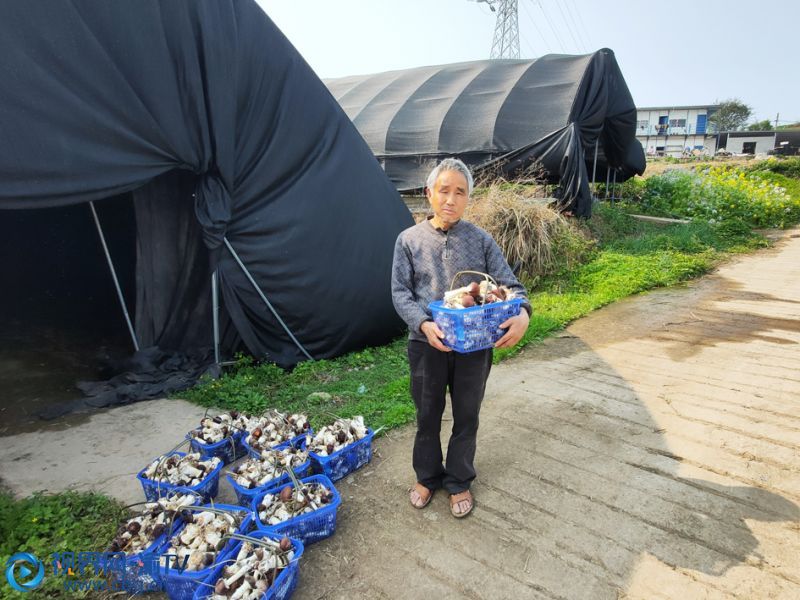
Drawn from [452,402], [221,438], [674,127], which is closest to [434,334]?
[452,402]

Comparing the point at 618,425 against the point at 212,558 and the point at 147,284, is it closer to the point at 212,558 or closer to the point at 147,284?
the point at 212,558

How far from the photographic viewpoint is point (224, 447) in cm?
283

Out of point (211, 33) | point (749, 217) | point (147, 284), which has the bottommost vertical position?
point (749, 217)

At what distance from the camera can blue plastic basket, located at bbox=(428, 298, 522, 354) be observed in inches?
72.6

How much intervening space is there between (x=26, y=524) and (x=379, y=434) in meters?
1.88

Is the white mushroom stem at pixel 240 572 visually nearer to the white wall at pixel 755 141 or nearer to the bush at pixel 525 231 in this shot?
the bush at pixel 525 231

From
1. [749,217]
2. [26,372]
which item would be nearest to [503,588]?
[26,372]

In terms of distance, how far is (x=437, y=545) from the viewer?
2143mm

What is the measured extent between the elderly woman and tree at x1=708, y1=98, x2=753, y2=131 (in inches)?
2610

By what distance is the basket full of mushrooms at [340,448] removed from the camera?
8.41ft

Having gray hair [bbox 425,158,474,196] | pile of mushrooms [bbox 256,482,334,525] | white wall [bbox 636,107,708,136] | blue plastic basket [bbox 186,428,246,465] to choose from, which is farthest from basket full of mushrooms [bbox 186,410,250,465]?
white wall [bbox 636,107,708,136]

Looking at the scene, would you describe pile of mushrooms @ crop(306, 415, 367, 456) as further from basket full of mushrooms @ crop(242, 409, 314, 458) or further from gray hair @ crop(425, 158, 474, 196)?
gray hair @ crop(425, 158, 474, 196)

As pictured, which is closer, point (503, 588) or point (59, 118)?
point (503, 588)

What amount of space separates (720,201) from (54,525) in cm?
1292
